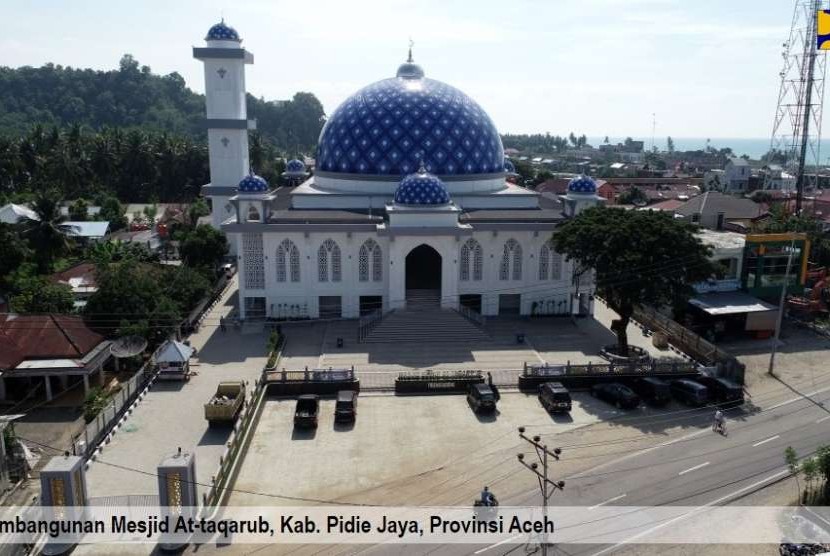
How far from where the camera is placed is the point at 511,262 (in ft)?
107

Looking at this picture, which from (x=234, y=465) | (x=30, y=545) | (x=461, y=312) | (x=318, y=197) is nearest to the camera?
(x=30, y=545)

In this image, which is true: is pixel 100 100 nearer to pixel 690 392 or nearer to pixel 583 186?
pixel 583 186

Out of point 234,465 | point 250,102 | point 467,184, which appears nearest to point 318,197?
point 467,184

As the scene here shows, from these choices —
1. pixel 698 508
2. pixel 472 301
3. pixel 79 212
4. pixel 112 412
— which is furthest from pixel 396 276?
pixel 79 212

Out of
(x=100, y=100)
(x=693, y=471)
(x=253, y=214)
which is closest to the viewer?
(x=693, y=471)

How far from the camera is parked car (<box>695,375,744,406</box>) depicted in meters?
23.0

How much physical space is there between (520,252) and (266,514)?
65.2 ft

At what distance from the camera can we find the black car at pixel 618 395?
74.5 feet

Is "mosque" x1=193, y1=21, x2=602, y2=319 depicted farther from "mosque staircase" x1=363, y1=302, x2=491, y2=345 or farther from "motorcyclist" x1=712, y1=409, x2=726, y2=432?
"motorcyclist" x1=712, y1=409, x2=726, y2=432

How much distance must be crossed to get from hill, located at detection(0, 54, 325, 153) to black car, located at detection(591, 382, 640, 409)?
105 metres

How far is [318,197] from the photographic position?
118ft

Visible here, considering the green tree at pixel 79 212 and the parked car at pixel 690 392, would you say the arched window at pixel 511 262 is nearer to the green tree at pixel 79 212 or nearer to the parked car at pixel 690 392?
the parked car at pixel 690 392

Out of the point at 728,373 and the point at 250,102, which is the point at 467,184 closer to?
the point at 728,373

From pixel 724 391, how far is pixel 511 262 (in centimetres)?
1228
